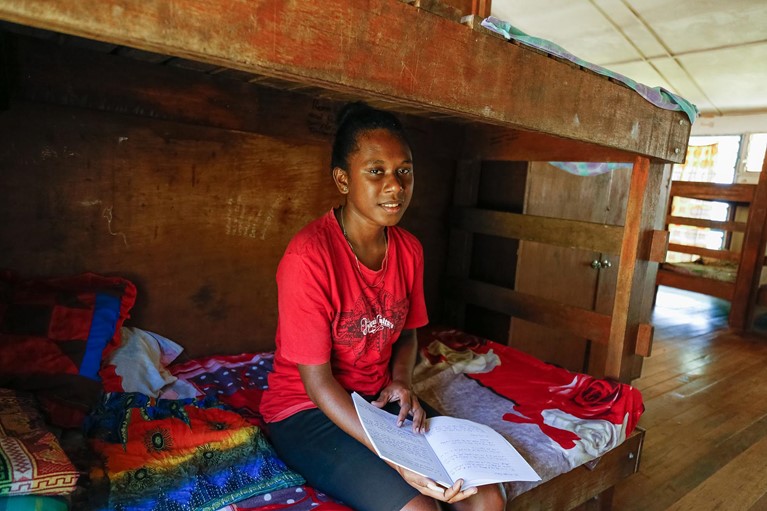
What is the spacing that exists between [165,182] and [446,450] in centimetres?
139

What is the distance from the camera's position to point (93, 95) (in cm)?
169

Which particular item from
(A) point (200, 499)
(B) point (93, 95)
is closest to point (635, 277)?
(A) point (200, 499)

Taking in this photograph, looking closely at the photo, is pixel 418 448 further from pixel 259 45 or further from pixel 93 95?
pixel 93 95

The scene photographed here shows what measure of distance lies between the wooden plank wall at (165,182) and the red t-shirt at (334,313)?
0.73 meters

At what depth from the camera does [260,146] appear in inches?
81.2

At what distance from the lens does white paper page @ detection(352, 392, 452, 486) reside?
108 centimetres

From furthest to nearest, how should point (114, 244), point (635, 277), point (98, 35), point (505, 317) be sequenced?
point (505, 317) → point (635, 277) → point (114, 244) → point (98, 35)

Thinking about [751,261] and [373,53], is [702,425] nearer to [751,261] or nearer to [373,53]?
[373,53]

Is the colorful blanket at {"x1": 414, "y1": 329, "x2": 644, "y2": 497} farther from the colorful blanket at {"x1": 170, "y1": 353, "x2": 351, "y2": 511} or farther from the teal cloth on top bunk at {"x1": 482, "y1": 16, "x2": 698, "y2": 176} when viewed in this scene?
the teal cloth on top bunk at {"x1": 482, "y1": 16, "x2": 698, "y2": 176}

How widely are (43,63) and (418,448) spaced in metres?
1.64

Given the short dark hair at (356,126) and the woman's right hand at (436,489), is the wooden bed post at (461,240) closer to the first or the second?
the short dark hair at (356,126)

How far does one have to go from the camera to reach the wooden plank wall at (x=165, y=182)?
1.64m

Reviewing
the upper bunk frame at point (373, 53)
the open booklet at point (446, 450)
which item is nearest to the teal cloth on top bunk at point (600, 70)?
the upper bunk frame at point (373, 53)

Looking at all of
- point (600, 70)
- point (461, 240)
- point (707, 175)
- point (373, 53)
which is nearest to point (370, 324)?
point (373, 53)
